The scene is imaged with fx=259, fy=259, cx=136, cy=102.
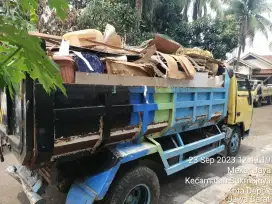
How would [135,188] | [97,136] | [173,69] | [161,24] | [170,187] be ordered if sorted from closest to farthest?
[97,136] → [135,188] → [173,69] → [170,187] → [161,24]

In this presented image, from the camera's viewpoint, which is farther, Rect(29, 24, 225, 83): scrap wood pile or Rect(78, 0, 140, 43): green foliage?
Rect(78, 0, 140, 43): green foliage

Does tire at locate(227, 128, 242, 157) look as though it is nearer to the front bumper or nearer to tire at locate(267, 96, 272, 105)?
the front bumper

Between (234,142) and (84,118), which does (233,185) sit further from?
(84,118)

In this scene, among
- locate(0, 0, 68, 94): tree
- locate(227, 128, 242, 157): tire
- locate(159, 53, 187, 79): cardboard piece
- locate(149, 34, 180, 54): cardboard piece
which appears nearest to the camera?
locate(0, 0, 68, 94): tree

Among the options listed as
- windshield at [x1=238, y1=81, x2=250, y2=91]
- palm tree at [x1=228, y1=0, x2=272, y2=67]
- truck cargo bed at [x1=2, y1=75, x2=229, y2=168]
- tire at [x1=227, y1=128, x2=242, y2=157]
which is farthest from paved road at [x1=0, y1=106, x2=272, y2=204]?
palm tree at [x1=228, y1=0, x2=272, y2=67]

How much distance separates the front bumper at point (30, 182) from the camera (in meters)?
2.55

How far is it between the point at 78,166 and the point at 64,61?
47.6 inches

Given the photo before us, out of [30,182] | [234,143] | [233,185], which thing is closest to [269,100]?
[234,143]

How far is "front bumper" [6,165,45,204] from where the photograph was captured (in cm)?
255

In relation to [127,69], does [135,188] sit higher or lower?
lower

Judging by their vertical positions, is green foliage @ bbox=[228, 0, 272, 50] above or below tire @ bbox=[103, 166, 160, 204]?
above

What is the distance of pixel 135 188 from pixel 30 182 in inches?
45.7

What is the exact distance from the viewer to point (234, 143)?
5680 millimetres

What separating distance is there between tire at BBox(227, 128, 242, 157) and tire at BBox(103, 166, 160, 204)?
2893mm
